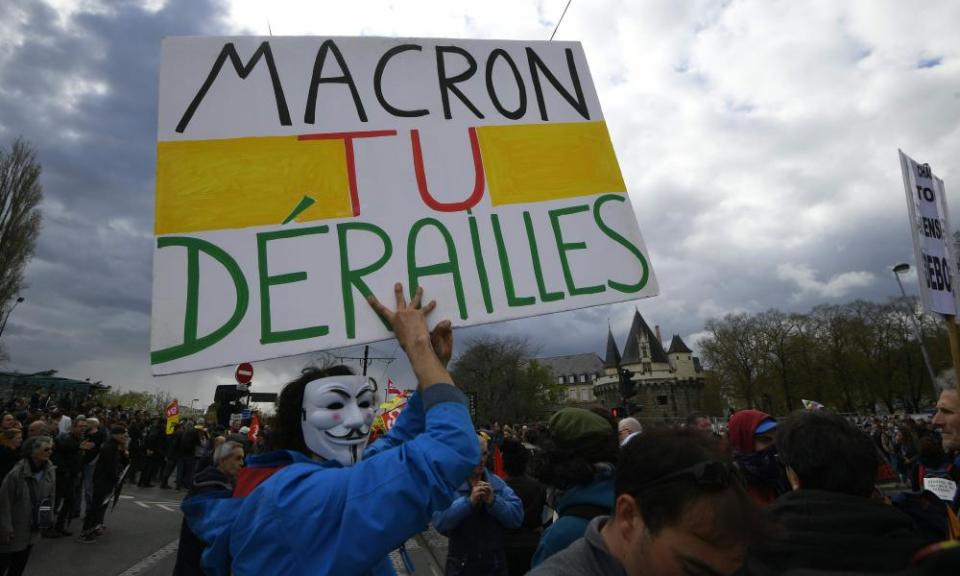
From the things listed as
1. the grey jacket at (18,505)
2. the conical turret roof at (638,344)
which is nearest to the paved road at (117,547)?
the grey jacket at (18,505)

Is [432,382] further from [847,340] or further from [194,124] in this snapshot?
[847,340]

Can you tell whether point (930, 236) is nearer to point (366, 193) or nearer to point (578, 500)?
point (578, 500)

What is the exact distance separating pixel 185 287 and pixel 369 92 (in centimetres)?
98

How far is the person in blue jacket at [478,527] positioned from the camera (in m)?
3.36

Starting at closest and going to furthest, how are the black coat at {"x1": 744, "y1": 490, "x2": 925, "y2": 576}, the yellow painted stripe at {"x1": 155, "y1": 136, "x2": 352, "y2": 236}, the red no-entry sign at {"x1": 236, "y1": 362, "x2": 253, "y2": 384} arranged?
the black coat at {"x1": 744, "y1": 490, "x2": 925, "y2": 576}, the yellow painted stripe at {"x1": 155, "y1": 136, "x2": 352, "y2": 236}, the red no-entry sign at {"x1": 236, "y1": 362, "x2": 253, "y2": 384}

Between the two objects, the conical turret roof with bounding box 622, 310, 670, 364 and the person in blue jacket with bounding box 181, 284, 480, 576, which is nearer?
the person in blue jacket with bounding box 181, 284, 480, 576

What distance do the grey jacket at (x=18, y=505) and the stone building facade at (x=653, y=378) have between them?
62342 mm

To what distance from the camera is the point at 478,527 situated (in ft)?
11.2

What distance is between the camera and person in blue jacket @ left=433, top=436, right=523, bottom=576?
3.36 m

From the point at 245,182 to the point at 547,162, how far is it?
112 centimetres

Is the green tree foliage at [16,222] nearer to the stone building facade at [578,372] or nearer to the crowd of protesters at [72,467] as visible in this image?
the crowd of protesters at [72,467]

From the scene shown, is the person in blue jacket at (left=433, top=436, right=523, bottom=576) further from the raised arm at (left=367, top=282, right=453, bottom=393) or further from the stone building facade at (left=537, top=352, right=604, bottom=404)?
the stone building facade at (left=537, top=352, right=604, bottom=404)

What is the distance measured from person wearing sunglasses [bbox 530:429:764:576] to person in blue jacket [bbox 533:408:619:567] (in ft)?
2.67

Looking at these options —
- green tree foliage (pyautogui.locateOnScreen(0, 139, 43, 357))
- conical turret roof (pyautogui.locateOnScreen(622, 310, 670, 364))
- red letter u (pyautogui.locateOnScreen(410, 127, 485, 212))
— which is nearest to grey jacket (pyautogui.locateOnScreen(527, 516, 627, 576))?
red letter u (pyautogui.locateOnScreen(410, 127, 485, 212))
